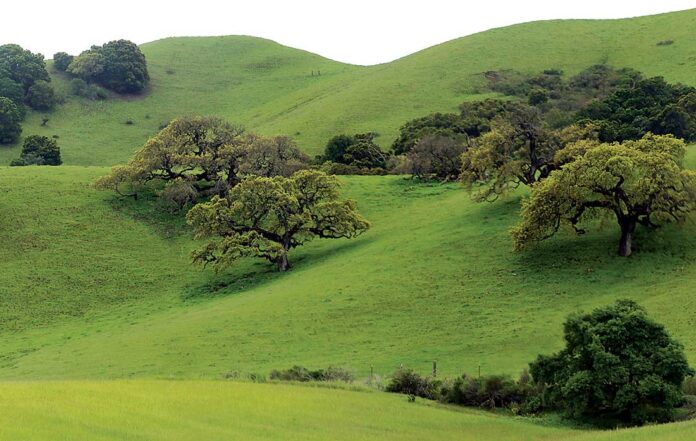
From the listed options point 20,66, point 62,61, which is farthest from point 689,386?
point 62,61

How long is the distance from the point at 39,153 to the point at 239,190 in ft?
153

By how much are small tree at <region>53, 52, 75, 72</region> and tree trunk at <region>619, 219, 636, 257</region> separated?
127 metres

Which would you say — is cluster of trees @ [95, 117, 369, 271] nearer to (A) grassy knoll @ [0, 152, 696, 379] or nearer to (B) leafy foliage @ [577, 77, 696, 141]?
(A) grassy knoll @ [0, 152, 696, 379]

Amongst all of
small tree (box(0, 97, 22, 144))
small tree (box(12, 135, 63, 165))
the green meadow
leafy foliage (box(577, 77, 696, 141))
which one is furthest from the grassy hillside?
the green meadow

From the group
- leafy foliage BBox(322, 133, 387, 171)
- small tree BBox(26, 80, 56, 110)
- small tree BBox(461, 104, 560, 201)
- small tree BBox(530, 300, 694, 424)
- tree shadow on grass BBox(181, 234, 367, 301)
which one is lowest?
tree shadow on grass BBox(181, 234, 367, 301)

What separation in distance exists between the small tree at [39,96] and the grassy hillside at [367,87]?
3115mm

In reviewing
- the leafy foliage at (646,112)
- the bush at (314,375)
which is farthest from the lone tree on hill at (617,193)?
the leafy foliage at (646,112)

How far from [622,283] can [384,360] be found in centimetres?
1592

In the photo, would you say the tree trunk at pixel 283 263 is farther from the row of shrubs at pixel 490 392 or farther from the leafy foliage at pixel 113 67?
the leafy foliage at pixel 113 67

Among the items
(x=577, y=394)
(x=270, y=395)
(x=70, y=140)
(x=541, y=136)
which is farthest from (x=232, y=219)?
(x=70, y=140)

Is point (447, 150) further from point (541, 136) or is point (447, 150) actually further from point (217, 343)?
point (217, 343)

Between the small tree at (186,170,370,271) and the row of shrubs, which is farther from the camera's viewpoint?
the small tree at (186,170,370,271)

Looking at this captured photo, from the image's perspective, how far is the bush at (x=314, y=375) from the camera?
3556cm

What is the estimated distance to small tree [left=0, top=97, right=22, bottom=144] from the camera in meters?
115
